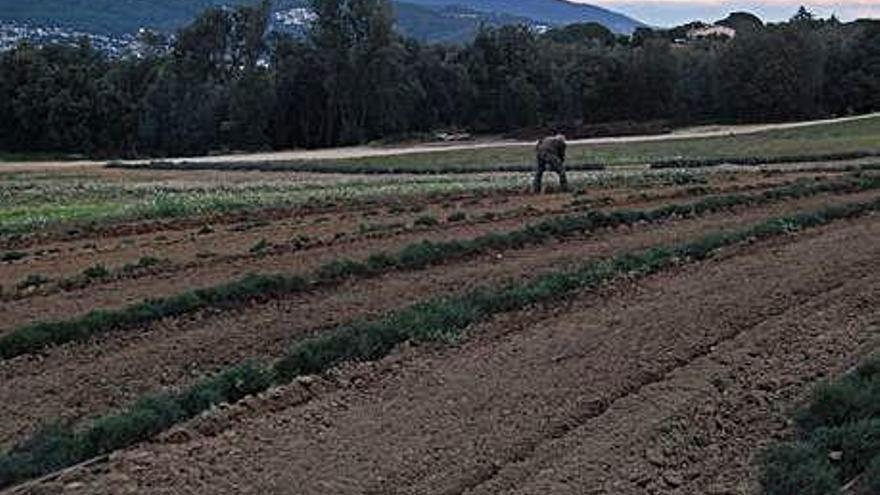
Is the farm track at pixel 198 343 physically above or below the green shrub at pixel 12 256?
above

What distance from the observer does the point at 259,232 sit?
26203 millimetres

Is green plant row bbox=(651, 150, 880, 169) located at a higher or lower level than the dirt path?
higher

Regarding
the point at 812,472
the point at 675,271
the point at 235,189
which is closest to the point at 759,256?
the point at 675,271

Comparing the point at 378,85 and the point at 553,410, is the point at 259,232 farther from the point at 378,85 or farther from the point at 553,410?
the point at 378,85

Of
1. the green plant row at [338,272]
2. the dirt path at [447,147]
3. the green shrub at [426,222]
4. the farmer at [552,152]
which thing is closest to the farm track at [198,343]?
the green plant row at [338,272]

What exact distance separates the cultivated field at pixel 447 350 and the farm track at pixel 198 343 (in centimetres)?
5

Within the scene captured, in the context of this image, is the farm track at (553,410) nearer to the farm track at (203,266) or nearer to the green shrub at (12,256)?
the farm track at (203,266)

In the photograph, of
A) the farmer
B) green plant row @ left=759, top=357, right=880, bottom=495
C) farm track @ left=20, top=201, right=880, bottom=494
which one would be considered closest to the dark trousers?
the farmer

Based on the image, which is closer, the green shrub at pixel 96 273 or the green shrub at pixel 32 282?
the green shrub at pixel 32 282

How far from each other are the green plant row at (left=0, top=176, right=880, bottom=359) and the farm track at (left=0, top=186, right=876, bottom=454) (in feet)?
0.95

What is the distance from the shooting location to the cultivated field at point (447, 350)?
9.26 meters

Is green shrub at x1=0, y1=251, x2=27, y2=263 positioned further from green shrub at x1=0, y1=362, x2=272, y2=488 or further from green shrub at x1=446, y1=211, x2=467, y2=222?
green shrub at x1=0, y1=362, x2=272, y2=488

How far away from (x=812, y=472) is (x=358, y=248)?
45.1ft

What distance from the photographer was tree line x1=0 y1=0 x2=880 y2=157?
3472 inches
